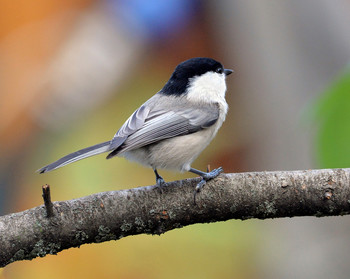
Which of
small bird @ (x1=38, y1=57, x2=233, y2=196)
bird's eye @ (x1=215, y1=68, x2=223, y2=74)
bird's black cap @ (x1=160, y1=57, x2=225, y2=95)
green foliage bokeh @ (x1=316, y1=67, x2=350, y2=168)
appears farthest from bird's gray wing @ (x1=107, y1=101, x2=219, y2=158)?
green foliage bokeh @ (x1=316, y1=67, x2=350, y2=168)

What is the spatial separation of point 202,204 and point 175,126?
0.56 meters

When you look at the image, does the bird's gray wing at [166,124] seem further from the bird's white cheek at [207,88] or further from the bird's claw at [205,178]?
the bird's claw at [205,178]

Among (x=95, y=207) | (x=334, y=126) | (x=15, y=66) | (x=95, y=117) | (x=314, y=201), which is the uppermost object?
(x=15, y=66)

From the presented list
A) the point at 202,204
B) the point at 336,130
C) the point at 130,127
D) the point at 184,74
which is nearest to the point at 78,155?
the point at 130,127

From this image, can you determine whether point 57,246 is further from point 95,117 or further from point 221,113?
point 95,117

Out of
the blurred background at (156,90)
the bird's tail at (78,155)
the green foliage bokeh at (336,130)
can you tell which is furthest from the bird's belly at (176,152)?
the blurred background at (156,90)

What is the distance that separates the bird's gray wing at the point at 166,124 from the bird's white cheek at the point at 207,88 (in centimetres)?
9

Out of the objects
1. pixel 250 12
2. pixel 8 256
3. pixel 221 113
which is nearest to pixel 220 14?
pixel 250 12

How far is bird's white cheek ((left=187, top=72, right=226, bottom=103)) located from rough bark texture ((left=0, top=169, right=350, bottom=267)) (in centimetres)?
72

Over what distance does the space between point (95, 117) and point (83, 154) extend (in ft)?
4.69

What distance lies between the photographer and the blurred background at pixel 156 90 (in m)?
2.88

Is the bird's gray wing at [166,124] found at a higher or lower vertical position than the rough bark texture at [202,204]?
higher

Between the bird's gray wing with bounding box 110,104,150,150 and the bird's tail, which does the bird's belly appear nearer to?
the bird's gray wing with bounding box 110,104,150,150

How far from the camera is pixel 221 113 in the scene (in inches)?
91.8
